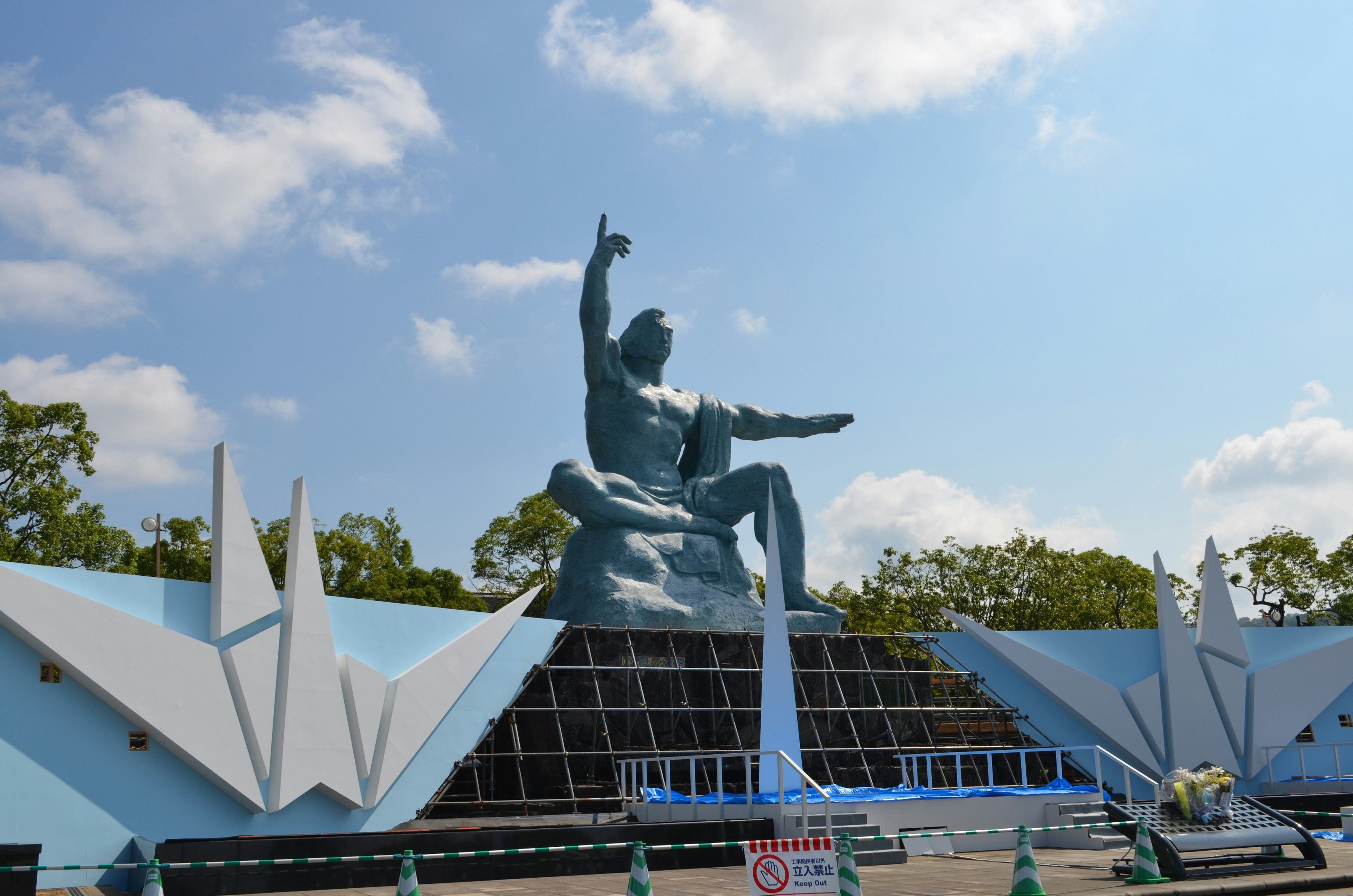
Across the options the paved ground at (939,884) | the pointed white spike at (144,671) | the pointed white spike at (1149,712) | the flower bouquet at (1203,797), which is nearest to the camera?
the paved ground at (939,884)

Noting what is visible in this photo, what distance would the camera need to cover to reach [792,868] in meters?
6.80

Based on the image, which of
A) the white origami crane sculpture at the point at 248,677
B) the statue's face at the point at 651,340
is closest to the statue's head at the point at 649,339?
the statue's face at the point at 651,340

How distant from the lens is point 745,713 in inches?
645

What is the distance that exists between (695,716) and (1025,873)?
8.59 m

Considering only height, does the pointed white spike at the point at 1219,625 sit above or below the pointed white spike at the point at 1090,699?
above

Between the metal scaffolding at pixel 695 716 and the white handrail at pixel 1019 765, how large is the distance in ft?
0.74

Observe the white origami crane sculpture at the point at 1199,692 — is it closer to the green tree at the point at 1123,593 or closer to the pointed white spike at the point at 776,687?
the pointed white spike at the point at 776,687

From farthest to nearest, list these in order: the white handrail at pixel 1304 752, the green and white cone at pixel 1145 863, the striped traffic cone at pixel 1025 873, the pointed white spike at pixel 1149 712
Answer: the pointed white spike at pixel 1149 712, the white handrail at pixel 1304 752, the green and white cone at pixel 1145 863, the striped traffic cone at pixel 1025 873

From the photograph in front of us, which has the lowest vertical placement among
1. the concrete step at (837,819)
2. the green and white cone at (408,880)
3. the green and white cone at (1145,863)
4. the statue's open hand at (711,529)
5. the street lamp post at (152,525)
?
the green and white cone at (1145,863)

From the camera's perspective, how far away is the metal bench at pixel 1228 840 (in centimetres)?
956

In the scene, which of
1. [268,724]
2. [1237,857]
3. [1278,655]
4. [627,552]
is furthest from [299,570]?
[1278,655]

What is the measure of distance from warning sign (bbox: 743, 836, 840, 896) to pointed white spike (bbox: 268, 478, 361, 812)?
6882 mm

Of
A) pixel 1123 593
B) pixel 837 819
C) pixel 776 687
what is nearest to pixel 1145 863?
pixel 837 819

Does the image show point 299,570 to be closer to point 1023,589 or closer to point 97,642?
point 97,642
